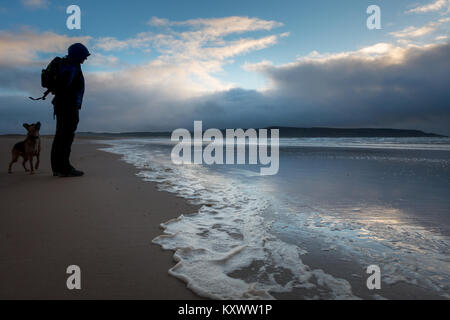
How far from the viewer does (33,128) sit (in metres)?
6.64

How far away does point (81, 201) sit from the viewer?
409cm

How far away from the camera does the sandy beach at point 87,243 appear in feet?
6.06

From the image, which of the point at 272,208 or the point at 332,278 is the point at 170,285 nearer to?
the point at 332,278

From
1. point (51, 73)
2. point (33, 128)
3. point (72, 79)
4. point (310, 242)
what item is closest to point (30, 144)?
point (33, 128)

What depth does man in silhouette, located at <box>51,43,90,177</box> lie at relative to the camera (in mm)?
5656

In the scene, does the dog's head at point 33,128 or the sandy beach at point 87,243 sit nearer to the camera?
the sandy beach at point 87,243

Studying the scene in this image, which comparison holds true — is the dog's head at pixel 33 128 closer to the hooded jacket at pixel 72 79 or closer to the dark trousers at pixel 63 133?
the dark trousers at pixel 63 133

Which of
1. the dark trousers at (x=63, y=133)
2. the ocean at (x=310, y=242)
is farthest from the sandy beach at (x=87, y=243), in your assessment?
the dark trousers at (x=63, y=133)

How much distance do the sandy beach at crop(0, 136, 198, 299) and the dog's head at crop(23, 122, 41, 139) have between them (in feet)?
7.53

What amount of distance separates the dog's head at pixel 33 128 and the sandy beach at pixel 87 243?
90.4 inches

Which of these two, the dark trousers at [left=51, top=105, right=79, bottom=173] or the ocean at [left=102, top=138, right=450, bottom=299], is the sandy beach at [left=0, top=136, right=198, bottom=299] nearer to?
the ocean at [left=102, top=138, right=450, bottom=299]

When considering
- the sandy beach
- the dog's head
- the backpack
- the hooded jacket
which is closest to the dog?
the dog's head

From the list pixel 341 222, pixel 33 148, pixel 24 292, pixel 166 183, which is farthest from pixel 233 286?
pixel 33 148

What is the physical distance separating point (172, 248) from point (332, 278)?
1.47m
